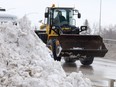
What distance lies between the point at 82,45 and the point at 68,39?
0.76m

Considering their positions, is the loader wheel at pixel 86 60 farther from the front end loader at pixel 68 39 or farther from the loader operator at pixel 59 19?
the loader operator at pixel 59 19

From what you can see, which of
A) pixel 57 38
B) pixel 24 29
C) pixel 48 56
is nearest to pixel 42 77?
pixel 48 56

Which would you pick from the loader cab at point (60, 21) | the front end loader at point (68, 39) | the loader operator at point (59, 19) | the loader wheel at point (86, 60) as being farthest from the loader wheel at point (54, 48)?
the loader wheel at point (86, 60)

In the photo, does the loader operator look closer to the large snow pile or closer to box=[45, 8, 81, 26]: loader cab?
box=[45, 8, 81, 26]: loader cab

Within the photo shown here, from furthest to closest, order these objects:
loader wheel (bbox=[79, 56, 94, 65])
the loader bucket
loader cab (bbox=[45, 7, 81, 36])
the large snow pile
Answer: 1. loader wheel (bbox=[79, 56, 94, 65])
2. loader cab (bbox=[45, 7, 81, 36])
3. the loader bucket
4. the large snow pile

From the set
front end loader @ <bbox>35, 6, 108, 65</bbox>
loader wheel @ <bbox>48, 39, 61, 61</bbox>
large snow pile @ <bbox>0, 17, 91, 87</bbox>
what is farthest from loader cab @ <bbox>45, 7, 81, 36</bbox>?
large snow pile @ <bbox>0, 17, 91, 87</bbox>

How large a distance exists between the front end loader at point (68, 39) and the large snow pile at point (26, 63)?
10.4 meters

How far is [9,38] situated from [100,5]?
31.5 meters

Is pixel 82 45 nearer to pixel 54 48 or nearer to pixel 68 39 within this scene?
pixel 68 39

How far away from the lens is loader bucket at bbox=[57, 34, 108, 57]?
18281 millimetres

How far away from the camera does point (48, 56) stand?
7504 mm

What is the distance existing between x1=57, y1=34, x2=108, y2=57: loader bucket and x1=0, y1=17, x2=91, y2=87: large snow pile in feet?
33.9

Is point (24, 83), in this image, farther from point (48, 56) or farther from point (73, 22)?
point (73, 22)

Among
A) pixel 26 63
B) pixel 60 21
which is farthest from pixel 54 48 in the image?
pixel 26 63
